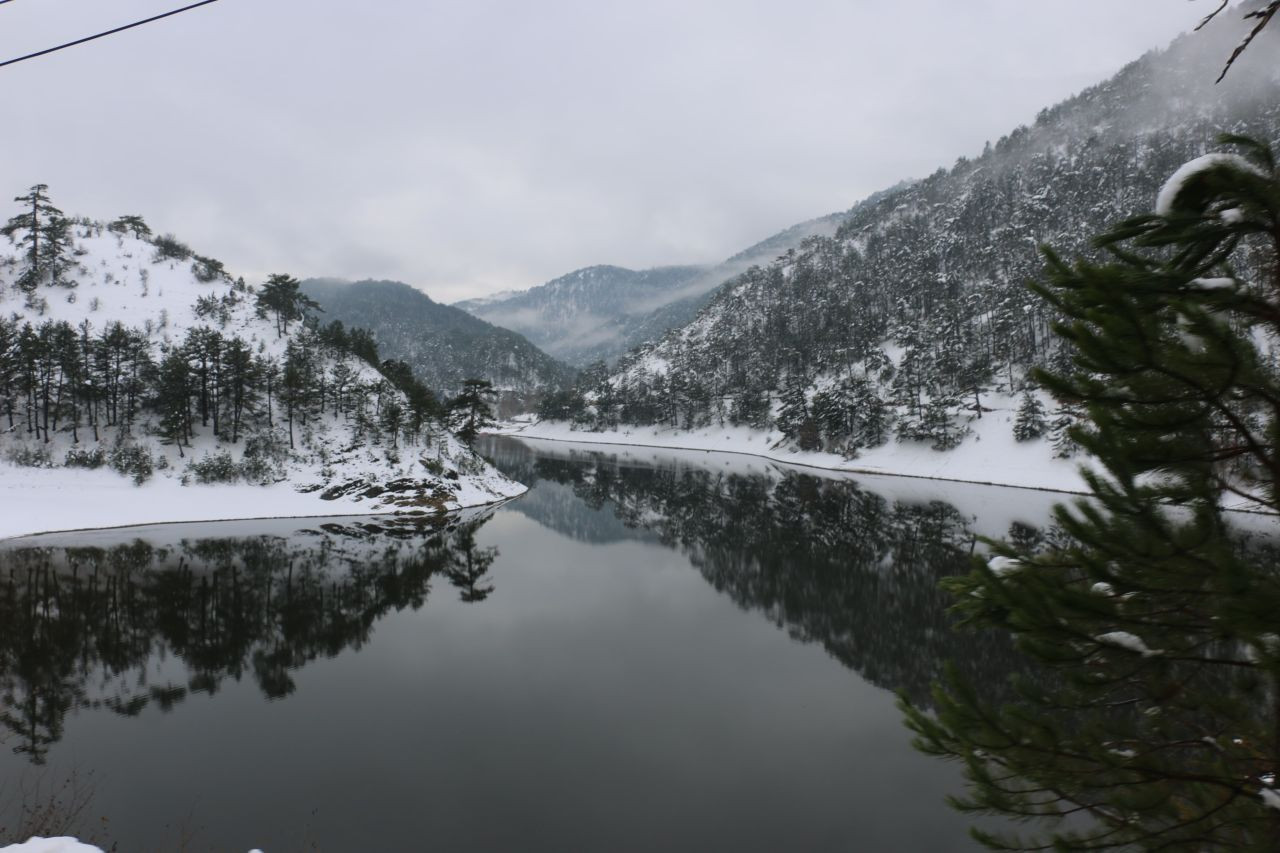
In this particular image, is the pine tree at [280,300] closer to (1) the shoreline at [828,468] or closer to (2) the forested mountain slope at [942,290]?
(1) the shoreline at [828,468]

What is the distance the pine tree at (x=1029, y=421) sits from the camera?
184 ft

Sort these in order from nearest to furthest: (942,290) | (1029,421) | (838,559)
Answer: (838,559) → (1029,421) → (942,290)

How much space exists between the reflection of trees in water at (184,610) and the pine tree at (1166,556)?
56.9 feet

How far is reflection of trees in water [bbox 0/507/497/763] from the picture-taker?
14.6 meters

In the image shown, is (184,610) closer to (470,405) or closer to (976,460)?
(470,405)

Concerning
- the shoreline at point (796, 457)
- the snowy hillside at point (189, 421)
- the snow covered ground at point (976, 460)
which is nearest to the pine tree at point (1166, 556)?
the shoreline at point (796, 457)

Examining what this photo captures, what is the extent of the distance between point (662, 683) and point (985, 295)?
100588 mm

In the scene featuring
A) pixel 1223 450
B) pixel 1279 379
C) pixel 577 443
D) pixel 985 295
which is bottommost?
pixel 577 443

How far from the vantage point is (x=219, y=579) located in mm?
23703

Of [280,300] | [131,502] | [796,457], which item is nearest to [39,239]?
[280,300]

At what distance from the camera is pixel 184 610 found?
2005 cm

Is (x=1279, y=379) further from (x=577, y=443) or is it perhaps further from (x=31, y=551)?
(x=577, y=443)

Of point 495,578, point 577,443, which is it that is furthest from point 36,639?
point 577,443

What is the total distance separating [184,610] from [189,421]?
3481 centimetres
